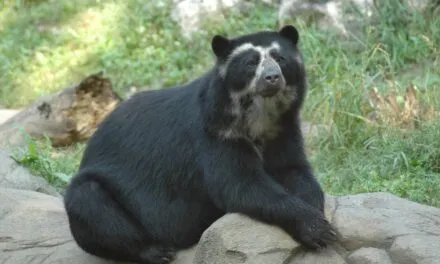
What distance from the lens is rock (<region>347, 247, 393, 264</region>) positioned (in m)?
5.25

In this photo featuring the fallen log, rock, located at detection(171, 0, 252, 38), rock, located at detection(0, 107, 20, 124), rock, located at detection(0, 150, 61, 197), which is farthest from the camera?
rock, located at detection(171, 0, 252, 38)

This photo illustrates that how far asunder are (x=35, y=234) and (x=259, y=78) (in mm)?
2186

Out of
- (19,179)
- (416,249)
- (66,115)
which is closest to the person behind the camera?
(416,249)

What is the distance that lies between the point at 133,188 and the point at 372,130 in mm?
3907

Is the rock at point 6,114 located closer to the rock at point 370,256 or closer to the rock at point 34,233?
the rock at point 34,233

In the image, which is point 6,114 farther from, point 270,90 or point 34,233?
point 270,90

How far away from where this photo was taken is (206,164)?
5801 millimetres

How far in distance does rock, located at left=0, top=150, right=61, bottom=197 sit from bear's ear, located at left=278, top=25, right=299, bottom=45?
128 inches

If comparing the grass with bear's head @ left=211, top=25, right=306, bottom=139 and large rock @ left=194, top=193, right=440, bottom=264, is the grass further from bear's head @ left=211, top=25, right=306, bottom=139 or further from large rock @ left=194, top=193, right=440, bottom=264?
bear's head @ left=211, top=25, right=306, bottom=139

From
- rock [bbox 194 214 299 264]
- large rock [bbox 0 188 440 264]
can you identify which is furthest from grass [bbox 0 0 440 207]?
rock [bbox 194 214 299 264]

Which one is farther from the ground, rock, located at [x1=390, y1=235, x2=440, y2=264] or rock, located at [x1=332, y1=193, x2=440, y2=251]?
rock, located at [x1=332, y1=193, x2=440, y2=251]

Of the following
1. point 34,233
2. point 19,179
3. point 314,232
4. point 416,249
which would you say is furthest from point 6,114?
point 416,249

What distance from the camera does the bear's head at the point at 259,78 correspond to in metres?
5.80

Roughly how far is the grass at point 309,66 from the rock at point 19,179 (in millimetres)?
185
